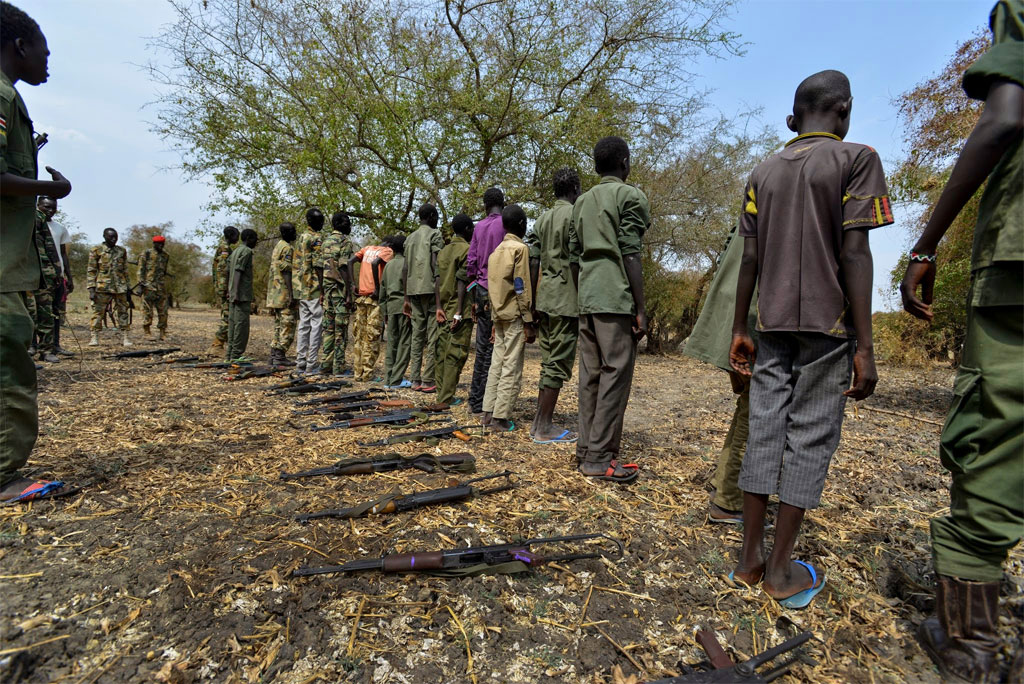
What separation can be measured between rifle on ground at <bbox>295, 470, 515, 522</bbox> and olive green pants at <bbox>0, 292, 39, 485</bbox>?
1611 mm

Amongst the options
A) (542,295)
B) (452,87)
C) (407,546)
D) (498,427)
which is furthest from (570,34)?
(407,546)

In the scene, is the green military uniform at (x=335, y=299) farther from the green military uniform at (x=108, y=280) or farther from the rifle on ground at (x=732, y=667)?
the rifle on ground at (x=732, y=667)

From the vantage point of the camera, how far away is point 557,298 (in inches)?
163

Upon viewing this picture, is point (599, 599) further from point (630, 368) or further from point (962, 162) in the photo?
point (962, 162)

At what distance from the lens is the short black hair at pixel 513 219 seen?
4613mm

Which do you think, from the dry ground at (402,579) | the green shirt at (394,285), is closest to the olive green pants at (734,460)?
the dry ground at (402,579)

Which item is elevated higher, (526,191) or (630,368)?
(526,191)

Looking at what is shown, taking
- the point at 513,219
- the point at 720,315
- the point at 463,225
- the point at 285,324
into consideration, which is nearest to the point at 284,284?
the point at 285,324

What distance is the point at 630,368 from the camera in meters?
3.43

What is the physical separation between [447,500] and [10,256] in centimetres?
272

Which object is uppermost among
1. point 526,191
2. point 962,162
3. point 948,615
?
point 526,191

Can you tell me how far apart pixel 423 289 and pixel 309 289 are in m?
2.01

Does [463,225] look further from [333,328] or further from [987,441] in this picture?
[987,441]

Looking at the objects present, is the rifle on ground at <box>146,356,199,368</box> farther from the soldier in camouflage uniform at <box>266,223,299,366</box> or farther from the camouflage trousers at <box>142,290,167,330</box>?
the camouflage trousers at <box>142,290,167,330</box>
